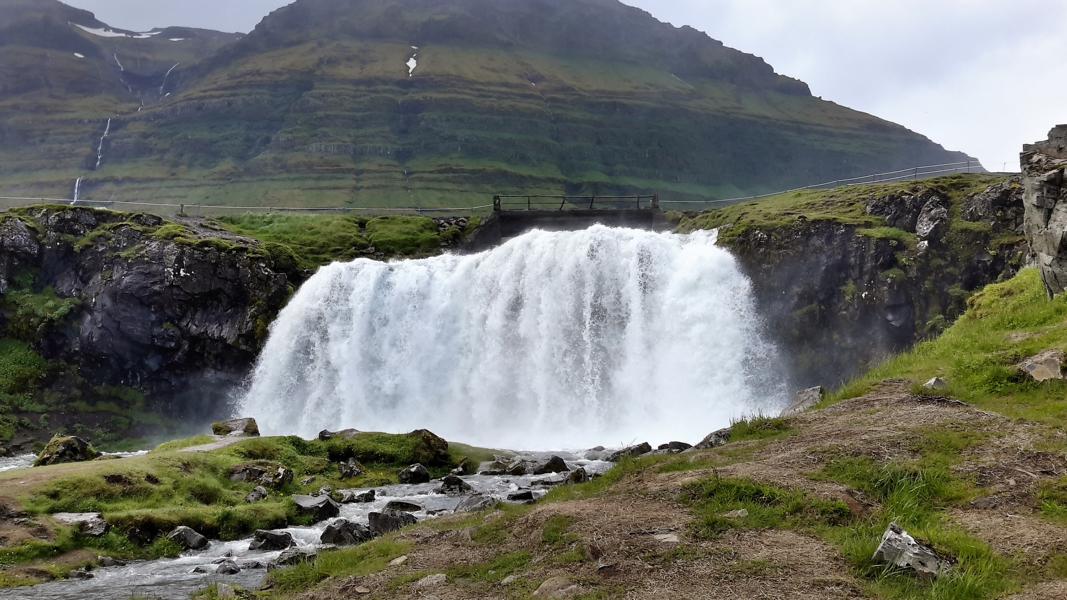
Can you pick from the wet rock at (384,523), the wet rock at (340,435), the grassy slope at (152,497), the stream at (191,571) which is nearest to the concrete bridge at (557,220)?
the wet rock at (340,435)

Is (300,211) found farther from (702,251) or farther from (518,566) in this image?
(518,566)

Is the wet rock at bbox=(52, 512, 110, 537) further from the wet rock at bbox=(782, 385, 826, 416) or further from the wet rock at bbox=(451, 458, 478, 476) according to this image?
the wet rock at bbox=(782, 385, 826, 416)

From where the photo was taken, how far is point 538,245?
4572 centimetres

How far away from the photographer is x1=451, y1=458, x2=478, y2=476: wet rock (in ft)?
95.8

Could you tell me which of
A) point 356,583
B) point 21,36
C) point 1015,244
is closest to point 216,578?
point 356,583

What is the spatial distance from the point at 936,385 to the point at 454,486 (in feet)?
52.4

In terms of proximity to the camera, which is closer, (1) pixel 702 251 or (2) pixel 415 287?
(1) pixel 702 251

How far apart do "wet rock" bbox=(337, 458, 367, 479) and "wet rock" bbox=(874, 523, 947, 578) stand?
910 inches

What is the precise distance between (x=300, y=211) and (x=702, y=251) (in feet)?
173

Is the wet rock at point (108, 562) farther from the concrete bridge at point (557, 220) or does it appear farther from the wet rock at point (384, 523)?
the concrete bridge at point (557, 220)

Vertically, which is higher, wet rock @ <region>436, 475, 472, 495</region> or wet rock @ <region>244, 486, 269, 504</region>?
wet rock @ <region>436, 475, 472, 495</region>

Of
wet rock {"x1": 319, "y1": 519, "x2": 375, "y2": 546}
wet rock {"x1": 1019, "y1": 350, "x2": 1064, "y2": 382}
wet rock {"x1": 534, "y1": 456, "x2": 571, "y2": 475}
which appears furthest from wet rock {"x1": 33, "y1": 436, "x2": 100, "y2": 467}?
wet rock {"x1": 1019, "y1": 350, "x2": 1064, "y2": 382}

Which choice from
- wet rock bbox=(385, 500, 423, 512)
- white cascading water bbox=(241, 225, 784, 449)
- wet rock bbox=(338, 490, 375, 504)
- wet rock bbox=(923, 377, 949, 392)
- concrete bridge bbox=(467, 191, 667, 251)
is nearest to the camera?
wet rock bbox=(923, 377, 949, 392)

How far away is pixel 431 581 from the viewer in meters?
10.5
